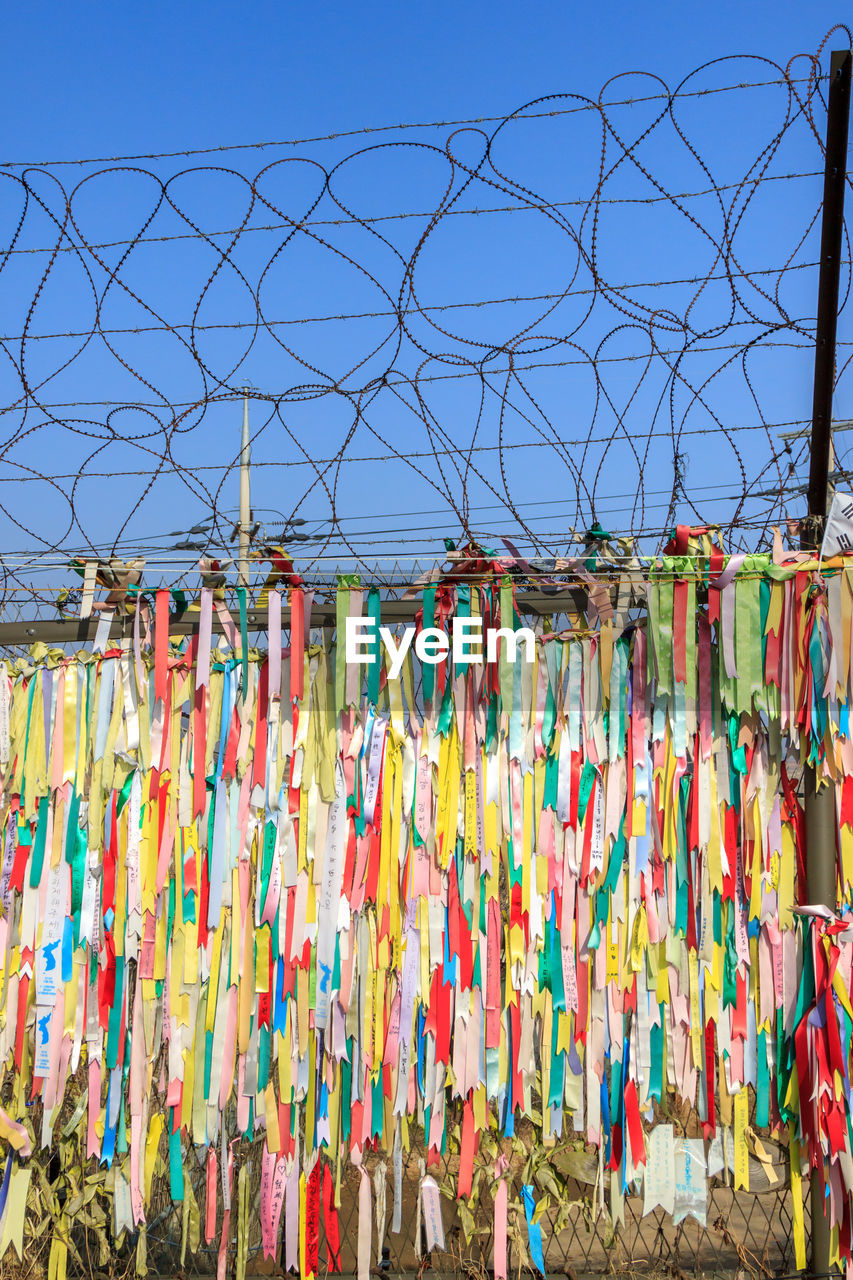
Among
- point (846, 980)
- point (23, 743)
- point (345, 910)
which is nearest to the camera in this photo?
point (846, 980)

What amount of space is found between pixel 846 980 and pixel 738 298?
1.81 meters

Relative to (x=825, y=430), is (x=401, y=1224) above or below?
below

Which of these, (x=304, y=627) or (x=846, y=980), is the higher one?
(x=304, y=627)

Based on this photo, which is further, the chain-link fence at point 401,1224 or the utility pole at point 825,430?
the chain-link fence at point 401,1224

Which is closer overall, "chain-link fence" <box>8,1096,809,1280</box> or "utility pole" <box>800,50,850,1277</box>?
"utility pole" <box>800,50,850,1277</box>

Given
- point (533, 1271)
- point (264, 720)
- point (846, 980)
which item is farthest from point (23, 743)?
point (846, 980)

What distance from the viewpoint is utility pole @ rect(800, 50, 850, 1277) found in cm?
248

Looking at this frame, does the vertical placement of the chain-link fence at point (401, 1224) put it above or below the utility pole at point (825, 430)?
below

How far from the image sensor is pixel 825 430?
2580mm

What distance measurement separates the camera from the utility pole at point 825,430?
248cm

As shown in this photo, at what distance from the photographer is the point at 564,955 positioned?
8.99 ft

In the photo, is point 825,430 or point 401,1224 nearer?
point 825,430

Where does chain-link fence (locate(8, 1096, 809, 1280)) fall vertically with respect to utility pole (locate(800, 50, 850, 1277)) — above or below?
below

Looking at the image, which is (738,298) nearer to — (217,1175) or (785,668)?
(785,668)
